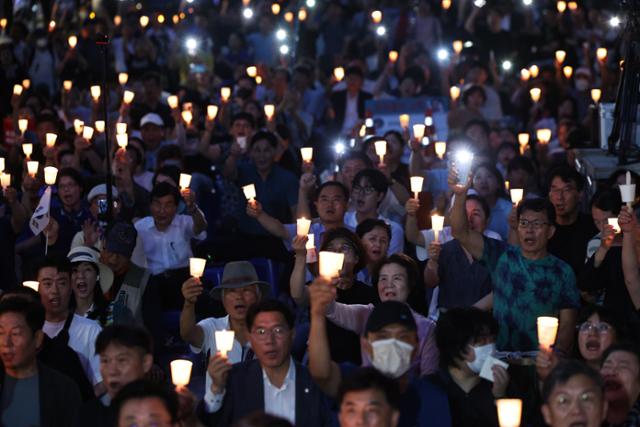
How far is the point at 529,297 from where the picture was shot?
349 inches

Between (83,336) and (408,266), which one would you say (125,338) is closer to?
(83,336)

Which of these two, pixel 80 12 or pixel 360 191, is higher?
pixel 80 12

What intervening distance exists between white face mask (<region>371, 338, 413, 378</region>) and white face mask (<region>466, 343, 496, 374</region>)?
34 centimetres

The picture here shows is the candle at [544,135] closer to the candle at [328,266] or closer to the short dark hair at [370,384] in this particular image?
the candle at [328,266]

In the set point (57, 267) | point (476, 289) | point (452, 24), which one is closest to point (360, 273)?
point (476, 289)

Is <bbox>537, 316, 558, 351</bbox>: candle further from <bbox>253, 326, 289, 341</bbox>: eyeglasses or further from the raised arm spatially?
the raised arm

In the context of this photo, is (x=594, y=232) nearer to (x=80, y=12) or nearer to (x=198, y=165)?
(x=198, y=165)

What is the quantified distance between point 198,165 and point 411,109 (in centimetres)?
247

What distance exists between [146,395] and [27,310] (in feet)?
4.97

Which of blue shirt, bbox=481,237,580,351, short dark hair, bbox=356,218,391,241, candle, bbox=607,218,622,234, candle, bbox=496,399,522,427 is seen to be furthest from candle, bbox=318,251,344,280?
short dark hair, bbox=356,218,391,241

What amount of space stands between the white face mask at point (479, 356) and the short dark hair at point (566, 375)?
768mm

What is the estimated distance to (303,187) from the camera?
11.8 metres

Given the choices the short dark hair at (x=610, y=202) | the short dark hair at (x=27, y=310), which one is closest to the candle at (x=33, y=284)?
the short dark hair at (x=27, y=310)

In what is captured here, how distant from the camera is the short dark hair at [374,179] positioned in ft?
37.6
